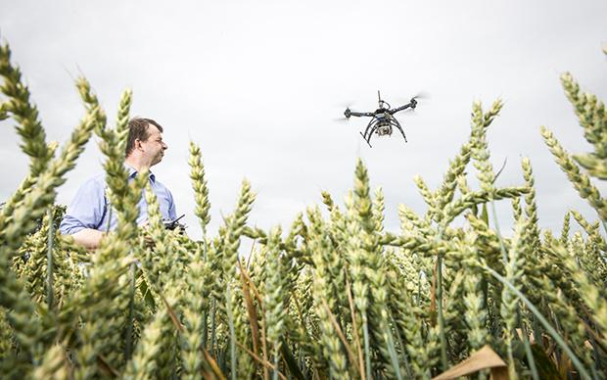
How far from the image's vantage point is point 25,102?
706 millimetres

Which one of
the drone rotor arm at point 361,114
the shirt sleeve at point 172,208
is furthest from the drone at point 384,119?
the shirt sleeve at point 172,208

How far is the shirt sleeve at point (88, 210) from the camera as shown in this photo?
16.7 ft

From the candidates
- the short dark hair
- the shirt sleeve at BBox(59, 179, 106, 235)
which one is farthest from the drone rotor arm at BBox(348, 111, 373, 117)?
the shirt sleeve at BBox(59, 179, 106, 235)

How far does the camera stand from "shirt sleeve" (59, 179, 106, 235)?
200 inches

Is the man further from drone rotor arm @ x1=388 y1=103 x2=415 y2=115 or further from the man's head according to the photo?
drone rotor arm @ x1=388 y1=103 x2=415 y2=115

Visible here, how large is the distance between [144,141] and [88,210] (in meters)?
1.37

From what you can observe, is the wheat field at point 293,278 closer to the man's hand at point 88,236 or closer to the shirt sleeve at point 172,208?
the man's hand at point 88,236

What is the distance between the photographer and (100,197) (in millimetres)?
5152

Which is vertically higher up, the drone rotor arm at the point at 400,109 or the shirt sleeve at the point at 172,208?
the drone rotor arm at the point at 400,109

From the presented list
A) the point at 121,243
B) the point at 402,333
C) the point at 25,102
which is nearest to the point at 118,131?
the point at 25,102

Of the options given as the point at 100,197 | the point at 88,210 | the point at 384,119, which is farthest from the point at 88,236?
the point at 384,119

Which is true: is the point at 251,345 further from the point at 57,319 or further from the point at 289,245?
the point at 57,319

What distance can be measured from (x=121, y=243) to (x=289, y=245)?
23.8 inches

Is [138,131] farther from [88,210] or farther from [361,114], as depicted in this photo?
[361,114]
